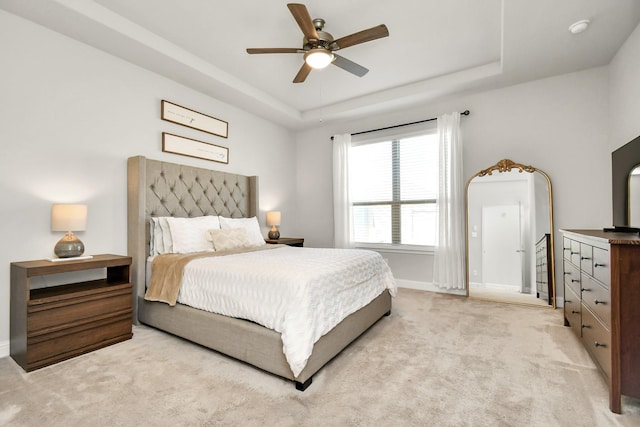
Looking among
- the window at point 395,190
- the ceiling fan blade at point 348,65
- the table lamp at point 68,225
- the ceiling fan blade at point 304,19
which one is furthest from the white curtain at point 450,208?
the table lamp at point 68,225

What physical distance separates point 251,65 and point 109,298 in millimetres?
2841

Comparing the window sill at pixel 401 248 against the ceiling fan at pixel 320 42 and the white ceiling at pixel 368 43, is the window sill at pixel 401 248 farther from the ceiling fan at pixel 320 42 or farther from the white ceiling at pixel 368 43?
the ceiling fan at pixel 320 42

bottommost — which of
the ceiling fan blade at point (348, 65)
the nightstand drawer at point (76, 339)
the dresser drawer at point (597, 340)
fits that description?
the nightstand drawer at point (76, 339)

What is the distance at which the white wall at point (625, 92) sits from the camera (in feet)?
8.68

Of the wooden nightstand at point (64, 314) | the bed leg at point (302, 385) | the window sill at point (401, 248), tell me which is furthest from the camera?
the window sill at point (401, 248)

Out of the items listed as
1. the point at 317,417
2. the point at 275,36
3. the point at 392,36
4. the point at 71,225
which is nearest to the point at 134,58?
the point at 275,36

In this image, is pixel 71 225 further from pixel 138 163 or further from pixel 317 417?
pixel 317 417

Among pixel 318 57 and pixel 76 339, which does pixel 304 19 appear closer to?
pixel 318 57

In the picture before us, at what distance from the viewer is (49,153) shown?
2.62 meters

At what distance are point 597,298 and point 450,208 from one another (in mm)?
2285

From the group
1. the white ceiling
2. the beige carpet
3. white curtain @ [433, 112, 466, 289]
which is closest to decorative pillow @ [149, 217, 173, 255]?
the beige carpet

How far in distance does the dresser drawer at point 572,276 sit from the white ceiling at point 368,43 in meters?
2.09

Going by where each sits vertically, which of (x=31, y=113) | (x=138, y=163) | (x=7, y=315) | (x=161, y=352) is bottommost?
(x=161, y=352)

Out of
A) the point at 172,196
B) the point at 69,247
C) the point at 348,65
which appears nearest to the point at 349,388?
the point at 69,247
